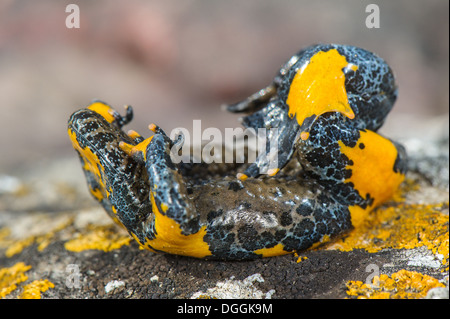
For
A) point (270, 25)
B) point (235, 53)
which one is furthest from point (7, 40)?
point (270, 25)

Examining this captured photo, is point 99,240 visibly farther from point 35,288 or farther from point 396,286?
point 396,286

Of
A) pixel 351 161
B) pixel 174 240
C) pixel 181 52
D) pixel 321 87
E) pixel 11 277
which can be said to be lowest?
pixel 11 277

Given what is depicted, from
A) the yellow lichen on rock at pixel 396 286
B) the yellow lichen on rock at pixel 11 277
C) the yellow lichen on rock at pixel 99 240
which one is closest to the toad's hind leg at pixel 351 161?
the yellow lichen on rock at pixel 396 286

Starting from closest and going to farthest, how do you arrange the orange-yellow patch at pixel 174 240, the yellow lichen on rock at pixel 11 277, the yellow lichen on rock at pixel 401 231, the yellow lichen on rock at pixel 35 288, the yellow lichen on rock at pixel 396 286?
the yellow lichen on rock at pixel 396 286, the orange-yellow patch at pixel 174 240, the yellow lichen on rock at pixel 401 231, the yellow lichen on rock at pixel 35 288, the yellow lichen on rock at pixel 11 277

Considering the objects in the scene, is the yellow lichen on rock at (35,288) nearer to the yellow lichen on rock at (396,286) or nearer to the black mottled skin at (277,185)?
the black mottled skin at (277,185)

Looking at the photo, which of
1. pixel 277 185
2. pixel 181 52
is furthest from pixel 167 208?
pixel 181 52

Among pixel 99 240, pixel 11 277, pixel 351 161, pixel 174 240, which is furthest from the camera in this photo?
pixel 99 240

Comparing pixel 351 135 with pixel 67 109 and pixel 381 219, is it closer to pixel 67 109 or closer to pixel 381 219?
pixel 381 219
